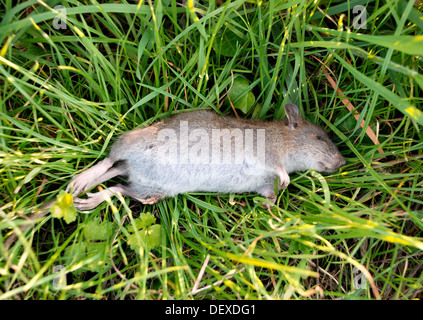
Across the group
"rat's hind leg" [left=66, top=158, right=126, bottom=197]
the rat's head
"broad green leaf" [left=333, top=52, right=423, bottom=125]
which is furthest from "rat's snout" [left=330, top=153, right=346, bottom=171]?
"rat's hind leg" [left=66, top=158, right=126, bottom=197]

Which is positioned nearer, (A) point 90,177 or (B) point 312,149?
(A) point 90,177

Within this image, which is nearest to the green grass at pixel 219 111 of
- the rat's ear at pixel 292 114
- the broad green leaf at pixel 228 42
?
the broad green leaf at pixel 228 42

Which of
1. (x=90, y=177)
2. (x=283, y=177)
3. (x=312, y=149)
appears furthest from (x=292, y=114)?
(x=90, y=177)

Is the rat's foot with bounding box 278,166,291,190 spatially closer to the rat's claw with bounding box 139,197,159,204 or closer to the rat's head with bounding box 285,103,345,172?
the rat's head with bounding box 285,103,345,172

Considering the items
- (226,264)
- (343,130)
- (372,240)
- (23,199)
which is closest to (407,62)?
(343,130)

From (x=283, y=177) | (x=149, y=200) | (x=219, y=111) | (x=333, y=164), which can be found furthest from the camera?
(x=219, y=111)

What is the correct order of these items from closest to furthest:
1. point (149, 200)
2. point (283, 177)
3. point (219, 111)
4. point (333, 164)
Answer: point (283, 177), point (149, 200), point (333, 164), point (219, 111)

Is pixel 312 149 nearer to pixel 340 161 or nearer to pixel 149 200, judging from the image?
pixel 340 161
